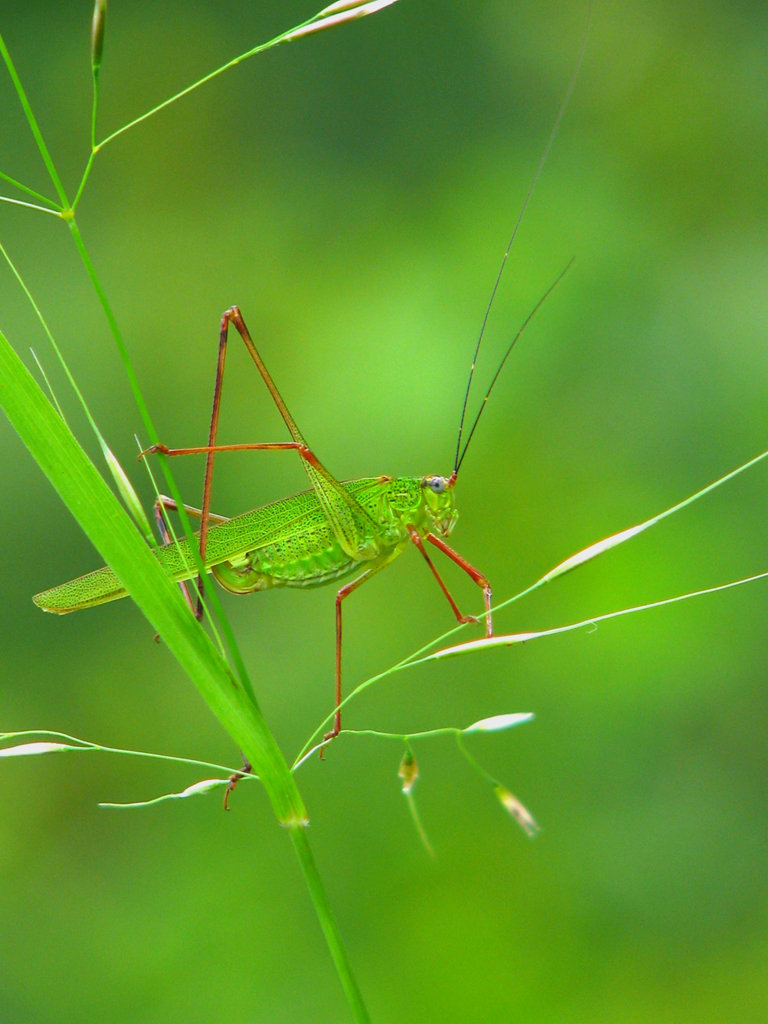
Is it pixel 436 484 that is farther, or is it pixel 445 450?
pixel 445 450

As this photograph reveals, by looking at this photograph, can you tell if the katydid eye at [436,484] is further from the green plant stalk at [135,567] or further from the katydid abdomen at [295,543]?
the green plant stalk at [135,567]

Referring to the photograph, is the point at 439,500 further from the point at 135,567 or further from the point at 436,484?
A: the point at 135,567

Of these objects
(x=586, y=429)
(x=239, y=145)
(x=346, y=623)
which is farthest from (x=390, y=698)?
(x=239, y=145)

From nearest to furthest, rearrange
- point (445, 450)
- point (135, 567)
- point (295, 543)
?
point (135, 567)
point (295, 543)
point (445, 450)

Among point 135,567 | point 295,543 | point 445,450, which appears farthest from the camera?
point 445,450

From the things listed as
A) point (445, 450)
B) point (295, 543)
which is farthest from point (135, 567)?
point (445, 450)

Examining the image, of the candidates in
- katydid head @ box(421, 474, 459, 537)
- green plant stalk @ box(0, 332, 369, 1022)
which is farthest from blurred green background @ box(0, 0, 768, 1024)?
green plant stalk @ box(0, 332, 369, 1022)
